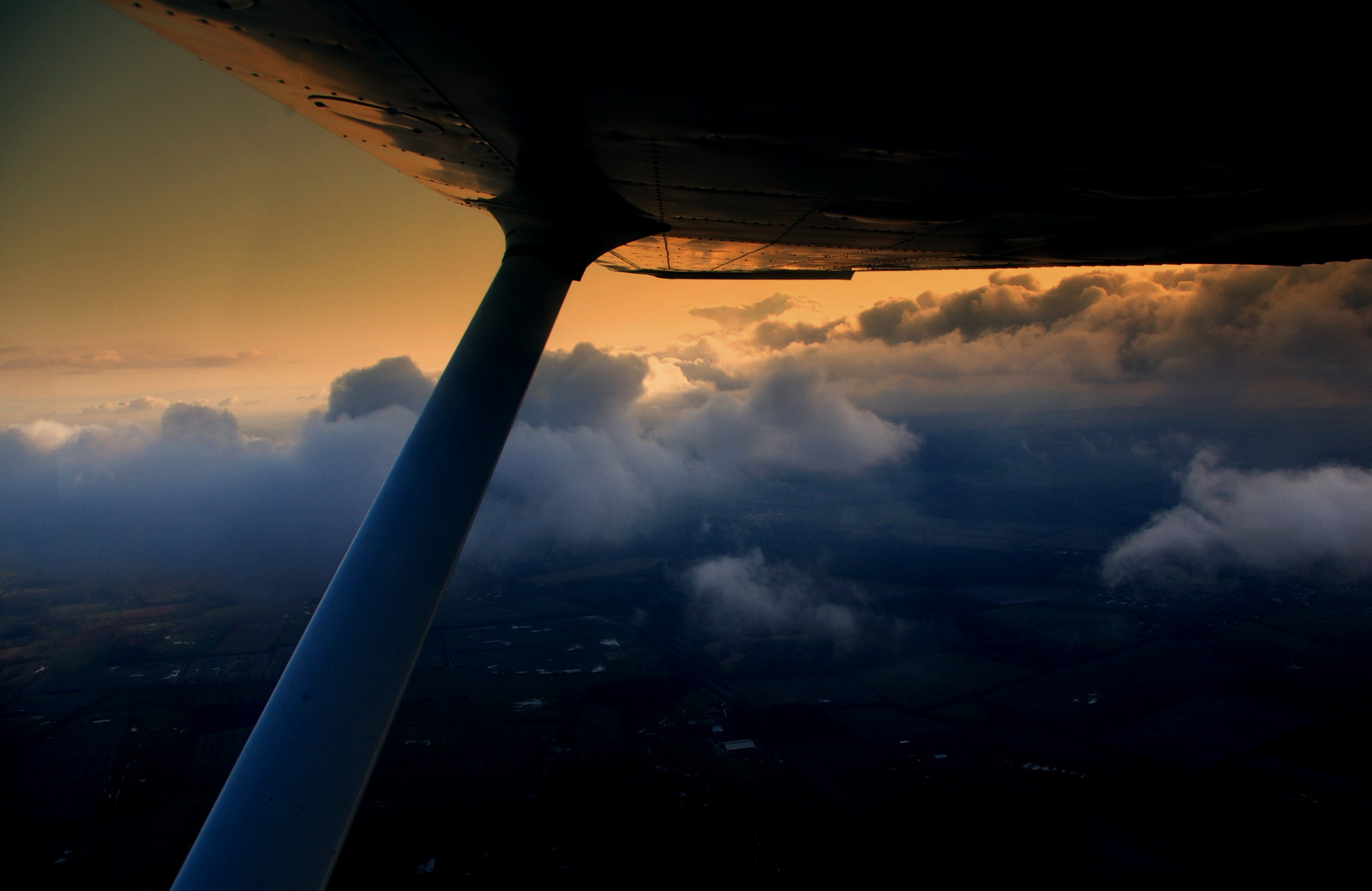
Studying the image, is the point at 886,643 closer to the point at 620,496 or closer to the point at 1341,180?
the point at 1341,180

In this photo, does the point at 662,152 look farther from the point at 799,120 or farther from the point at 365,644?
the point at 365,644

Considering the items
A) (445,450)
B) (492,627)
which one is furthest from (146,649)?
(445,450)

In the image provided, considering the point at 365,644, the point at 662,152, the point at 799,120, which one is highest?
the point at 662,152

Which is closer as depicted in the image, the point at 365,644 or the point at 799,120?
the point at 799,120

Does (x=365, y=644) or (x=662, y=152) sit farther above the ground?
(x=662, y=152)

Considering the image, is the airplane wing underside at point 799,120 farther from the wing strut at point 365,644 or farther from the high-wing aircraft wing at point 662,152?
the wing strut at point 365,644

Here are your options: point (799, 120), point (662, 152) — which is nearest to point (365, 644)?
point (662, 152)
